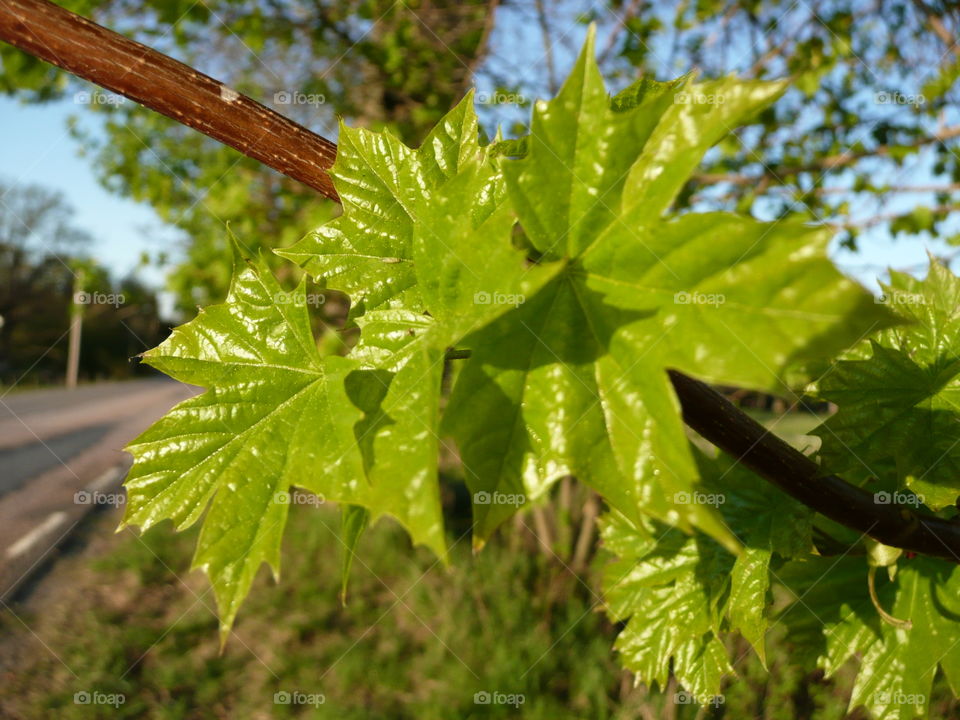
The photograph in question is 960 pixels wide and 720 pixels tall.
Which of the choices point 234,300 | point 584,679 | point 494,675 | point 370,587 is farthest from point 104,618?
point 234,300

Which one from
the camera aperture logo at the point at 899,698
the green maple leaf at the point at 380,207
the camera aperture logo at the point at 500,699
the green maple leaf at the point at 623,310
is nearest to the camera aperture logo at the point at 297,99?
the green maple leaf at the point at 380,207

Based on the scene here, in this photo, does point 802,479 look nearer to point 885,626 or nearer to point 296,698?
point 885,626

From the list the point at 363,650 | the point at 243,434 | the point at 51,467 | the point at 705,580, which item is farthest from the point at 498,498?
the point at 51,467

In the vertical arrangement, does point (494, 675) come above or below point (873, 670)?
below

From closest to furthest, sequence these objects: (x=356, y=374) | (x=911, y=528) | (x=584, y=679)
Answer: (x=356, y=374), (x=911, y=528), (x=584, y=679)

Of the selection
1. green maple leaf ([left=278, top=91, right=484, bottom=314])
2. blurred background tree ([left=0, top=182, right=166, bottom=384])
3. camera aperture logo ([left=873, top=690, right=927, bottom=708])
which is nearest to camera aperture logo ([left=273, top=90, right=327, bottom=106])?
green maple leaf ([left=278, top=91, right=484, bottom=314])

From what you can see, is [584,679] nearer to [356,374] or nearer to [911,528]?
[911,528]
